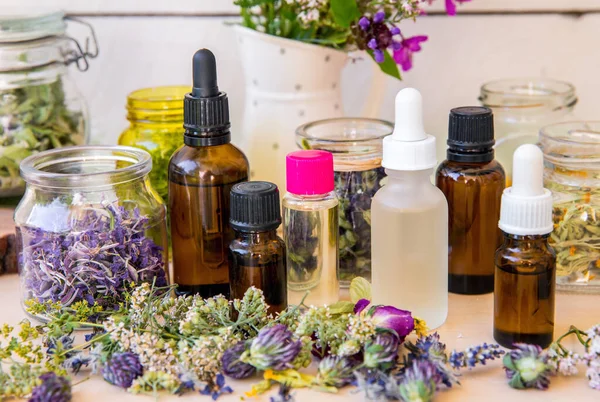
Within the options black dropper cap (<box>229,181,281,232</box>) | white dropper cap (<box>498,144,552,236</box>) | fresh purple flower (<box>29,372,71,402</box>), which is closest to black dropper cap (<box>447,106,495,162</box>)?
white dropper cap (<box>498,144,552,236</box>)

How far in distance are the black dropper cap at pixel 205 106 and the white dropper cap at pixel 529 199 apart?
0.29 metres

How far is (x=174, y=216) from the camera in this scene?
0.88m

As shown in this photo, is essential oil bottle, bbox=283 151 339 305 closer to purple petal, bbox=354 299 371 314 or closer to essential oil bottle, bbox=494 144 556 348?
purple petal, bbox=354 299 371 314

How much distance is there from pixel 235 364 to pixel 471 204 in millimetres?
330

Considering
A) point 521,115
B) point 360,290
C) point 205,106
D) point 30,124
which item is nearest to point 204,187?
point 205,106

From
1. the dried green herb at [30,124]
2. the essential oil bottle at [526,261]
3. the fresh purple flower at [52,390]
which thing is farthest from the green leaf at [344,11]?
the fresh purple flower at [52,390]

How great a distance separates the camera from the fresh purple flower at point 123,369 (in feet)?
2.29

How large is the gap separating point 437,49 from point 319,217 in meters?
0.45

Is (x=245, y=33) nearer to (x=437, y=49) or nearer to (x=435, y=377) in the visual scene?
(x=437, y=49)

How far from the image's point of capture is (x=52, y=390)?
0.66 m

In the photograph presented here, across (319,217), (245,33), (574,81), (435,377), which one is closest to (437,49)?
(574,81)

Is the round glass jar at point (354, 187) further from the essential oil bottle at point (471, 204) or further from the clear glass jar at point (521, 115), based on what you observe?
the clear glass jar at point (521, 115)

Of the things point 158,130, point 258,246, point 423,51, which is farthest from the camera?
point 423,51

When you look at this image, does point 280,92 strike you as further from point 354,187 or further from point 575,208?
point 575,208
